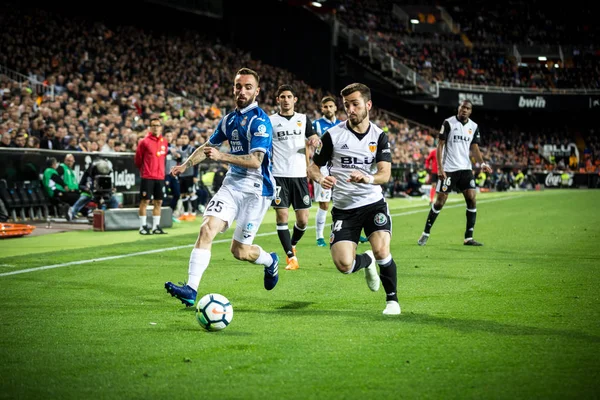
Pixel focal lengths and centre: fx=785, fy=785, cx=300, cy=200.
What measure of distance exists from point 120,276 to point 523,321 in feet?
17.7

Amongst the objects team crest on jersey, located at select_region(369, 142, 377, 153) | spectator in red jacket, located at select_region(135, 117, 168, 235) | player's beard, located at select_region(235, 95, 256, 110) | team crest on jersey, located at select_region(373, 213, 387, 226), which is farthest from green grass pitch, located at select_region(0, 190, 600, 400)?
spectator in red jacket, located at select_region(135, 117, 168, 235)

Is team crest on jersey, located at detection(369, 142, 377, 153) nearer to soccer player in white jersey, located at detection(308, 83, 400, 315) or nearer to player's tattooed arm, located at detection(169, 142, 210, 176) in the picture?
soccer player in white jersey, located at detection(308, 83, 400, 315)

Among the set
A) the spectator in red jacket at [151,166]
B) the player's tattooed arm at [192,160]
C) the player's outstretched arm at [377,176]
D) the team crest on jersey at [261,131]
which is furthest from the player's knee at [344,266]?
the spectator in red jacket at [151,166]

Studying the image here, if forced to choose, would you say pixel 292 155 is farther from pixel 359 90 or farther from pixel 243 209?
pixel 359 90

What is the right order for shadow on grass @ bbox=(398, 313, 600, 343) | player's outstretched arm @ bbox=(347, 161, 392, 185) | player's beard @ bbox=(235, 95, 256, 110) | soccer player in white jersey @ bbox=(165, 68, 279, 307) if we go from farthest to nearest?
player's beard @ bbox=(235, 95, 256, 110)
soccer player in white jersey @ bbox=(165, 68, 279, 307)
player's outstretched arm @ bbox=(347, 161, 392, 185)
shadow on grass @ bbox=(398, 313, 600, 343)

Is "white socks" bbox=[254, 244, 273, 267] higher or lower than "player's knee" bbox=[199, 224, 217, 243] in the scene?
lower

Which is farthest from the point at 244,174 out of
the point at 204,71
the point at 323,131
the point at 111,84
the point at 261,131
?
the point at 204,71

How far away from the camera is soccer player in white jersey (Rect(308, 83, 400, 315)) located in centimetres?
732

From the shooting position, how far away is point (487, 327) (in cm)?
664

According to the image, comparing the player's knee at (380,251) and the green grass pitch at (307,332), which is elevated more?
the player's knee at (380,251)

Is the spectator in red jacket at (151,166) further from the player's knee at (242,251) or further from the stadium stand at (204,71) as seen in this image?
Answer: the player's knee at (242,251)

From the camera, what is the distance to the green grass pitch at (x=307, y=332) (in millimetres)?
4895

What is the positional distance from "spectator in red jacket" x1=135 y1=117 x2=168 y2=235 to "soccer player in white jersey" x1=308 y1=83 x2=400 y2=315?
9.32 m

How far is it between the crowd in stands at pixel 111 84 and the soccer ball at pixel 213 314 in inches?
565
